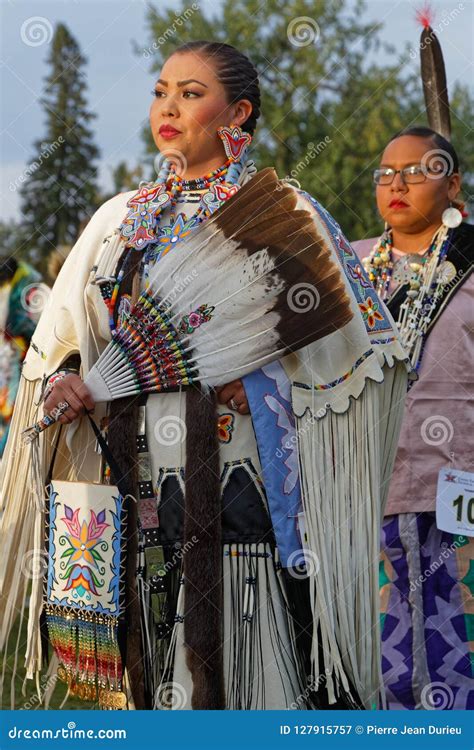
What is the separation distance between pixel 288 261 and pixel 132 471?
0.67m

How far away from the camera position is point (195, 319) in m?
3.35

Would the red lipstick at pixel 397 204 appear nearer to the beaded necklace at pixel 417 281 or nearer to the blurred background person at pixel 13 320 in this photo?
the beaded necklace at pixel 417 281

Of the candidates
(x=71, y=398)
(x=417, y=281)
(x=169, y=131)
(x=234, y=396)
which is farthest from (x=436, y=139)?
(x=71, y=398)

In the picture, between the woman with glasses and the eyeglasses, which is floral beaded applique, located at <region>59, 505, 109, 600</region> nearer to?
the woman with glasses

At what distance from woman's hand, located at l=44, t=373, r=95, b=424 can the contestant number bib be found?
5.96ft

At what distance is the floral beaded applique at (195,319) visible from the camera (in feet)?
11.0

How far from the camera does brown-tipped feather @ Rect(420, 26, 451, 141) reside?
17.6 feet

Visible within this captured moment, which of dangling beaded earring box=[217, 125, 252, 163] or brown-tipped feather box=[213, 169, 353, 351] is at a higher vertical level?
dangling beaded earring box=[217, 125, 252, 163]

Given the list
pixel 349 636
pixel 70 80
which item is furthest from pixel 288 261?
pixel 70 80

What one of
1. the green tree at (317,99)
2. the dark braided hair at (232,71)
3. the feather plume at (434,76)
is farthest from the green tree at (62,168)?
the dark braided hair at (232,71)

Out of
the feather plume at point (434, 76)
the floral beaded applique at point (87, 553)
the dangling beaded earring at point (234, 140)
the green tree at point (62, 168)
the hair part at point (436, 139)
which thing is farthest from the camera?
the green tree at point (62, 168)

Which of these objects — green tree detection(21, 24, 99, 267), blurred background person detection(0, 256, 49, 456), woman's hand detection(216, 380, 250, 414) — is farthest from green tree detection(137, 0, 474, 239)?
woman's hand detection(216, 380, 250, 414)

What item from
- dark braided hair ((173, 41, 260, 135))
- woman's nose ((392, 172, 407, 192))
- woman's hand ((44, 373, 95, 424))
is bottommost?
woman's hand ((44, 373, 95, 424))

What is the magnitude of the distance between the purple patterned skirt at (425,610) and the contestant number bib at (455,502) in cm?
11
